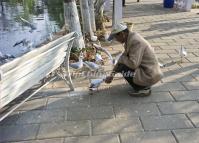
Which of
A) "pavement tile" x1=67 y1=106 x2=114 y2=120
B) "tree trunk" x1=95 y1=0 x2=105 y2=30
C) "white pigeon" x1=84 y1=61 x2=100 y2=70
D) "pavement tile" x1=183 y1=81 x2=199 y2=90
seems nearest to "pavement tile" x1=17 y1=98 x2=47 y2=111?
"pavement tile" x1=67 y1=106 x2=114 y2=120

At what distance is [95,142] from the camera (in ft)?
12.3

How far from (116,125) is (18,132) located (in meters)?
1.20

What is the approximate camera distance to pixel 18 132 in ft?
13.2

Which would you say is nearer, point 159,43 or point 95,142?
point 95,142

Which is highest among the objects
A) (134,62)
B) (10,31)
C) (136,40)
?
(136,40)

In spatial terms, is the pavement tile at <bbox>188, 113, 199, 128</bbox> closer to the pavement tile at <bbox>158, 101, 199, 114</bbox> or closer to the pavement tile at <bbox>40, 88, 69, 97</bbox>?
the pavement tile at <bbox>158, 101, 199, 114</bbox>

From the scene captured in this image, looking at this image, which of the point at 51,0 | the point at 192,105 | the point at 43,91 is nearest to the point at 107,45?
the point at 43,91

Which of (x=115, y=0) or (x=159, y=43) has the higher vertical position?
(x=115, y=0)

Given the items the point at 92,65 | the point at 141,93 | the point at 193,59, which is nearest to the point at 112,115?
the point at 141,93

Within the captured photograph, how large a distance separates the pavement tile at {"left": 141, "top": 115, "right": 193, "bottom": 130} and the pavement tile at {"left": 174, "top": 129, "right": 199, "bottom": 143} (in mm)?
111

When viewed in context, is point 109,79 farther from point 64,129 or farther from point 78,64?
point 78,64

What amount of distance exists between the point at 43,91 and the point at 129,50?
1540 mm

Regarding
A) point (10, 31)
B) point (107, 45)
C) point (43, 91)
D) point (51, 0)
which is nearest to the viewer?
point (43, 91)

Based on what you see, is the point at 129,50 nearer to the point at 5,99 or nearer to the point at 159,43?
the point at 5,99
